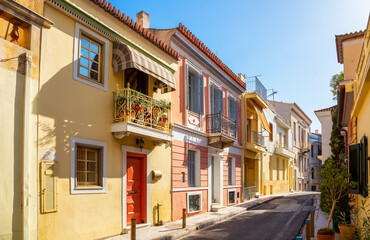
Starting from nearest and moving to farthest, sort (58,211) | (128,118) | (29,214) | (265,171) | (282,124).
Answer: (29,214), (58,211), (128,118), (265,171), (282,124)

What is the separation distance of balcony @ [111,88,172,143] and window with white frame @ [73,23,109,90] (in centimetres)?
67

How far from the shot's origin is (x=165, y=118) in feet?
37.8

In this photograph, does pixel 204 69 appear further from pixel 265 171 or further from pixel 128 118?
pixel 265 171

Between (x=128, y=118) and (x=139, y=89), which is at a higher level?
(x=139, y=89)

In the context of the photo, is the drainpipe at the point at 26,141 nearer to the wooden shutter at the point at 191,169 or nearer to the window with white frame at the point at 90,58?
the window with white frame at the point at 90,58

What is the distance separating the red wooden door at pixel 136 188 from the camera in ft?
35.5

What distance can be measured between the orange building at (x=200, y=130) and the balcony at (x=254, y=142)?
2276 millimetres

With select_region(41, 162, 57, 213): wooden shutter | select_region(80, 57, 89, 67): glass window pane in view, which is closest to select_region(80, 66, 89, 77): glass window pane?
select_region(80, 57, 89, 67): glass window pane

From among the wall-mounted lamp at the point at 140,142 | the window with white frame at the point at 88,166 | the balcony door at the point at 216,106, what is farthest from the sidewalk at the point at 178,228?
the balcony door at the point at 216,106

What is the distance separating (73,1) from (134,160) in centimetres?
501

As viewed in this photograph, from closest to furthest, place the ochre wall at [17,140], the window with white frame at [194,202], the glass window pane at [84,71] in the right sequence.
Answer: the ochre wall at [17,140] < the glass window pane at [84,71] < the window with white frame at [194,202]

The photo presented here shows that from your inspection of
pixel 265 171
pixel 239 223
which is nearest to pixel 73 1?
pixel 239 223

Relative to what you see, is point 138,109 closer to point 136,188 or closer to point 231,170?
point 136,188

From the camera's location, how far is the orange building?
44.4 feet
